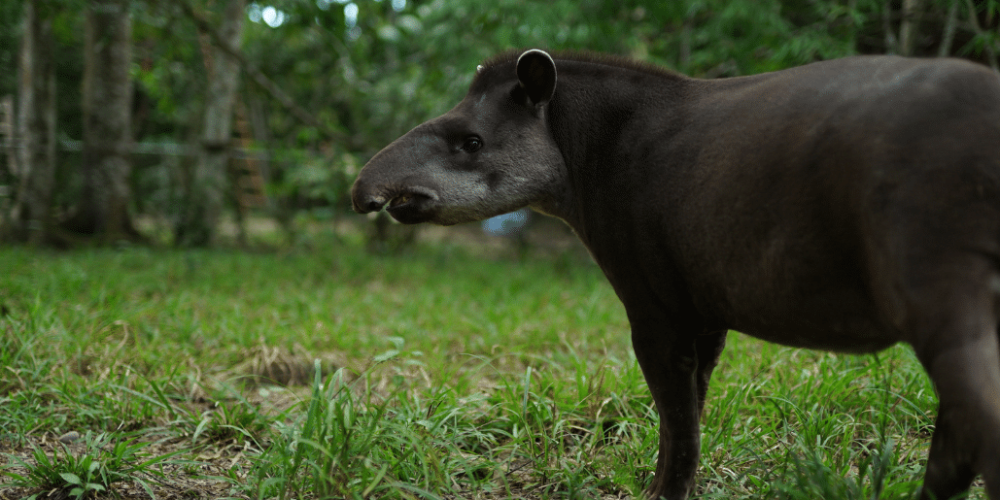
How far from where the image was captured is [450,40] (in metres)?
7.75

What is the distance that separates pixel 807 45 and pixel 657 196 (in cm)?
340

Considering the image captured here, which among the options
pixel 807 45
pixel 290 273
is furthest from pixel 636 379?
pixel 290 273

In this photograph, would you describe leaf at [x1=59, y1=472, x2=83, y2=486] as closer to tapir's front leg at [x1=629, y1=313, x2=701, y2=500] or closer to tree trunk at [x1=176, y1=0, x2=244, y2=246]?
tapir's front leg at [x1=629, y1=313, x2=701, y2=500]

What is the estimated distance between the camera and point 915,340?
1.46m

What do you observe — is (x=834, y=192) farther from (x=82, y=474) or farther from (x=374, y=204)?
(x=82, y=474)

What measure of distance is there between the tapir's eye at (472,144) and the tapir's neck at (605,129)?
0.28 metres

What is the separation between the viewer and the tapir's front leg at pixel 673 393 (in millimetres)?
2123

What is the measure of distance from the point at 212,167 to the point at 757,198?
8.49 m

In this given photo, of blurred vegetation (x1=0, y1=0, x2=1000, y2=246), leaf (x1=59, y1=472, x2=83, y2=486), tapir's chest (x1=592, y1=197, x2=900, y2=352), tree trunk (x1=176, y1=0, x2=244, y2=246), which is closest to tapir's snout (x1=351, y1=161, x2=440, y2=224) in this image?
tapir's chest (x1=592, y1=197, x2=900, y2=352)

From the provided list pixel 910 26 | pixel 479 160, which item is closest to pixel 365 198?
pixel 479 160

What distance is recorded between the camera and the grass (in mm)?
2262

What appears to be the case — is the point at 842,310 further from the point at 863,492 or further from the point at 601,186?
the point at 601,186

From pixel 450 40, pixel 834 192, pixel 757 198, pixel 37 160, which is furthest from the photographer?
pixel 37 160

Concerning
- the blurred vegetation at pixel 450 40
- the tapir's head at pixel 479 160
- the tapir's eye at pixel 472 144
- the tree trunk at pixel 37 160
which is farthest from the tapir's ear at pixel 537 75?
the tree trunk at pixel 37 160
